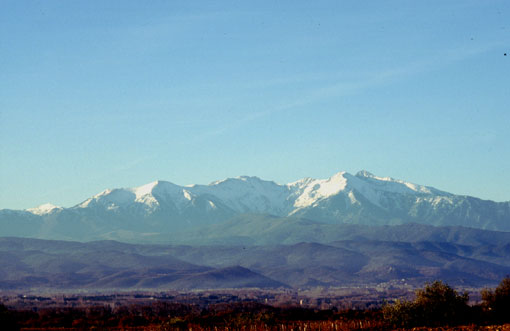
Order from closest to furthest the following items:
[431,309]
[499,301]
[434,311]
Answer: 1. [431,309]
2. [434,311]
3. [499,301]

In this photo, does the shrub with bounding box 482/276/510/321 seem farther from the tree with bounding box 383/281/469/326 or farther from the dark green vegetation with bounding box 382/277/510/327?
the tree with bounding box 383/281/469/326

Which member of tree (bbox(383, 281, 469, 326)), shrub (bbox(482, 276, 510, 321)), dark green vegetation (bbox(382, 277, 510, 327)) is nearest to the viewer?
dark green vegetation (bbox(382, 277, 510, 327))

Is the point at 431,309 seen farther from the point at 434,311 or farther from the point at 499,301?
the point at 499,301

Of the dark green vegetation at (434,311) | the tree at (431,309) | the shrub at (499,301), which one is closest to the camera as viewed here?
the dark green vegetation at (434,311)

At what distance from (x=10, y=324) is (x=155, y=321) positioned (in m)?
37.8

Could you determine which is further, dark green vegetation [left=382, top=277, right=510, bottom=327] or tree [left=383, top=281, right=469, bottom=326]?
tree [left=383, top=281, right=469, bottom=326]

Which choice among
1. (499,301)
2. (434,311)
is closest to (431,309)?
(434,311)

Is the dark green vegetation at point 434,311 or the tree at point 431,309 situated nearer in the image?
the dark green vegetation at point 434,311

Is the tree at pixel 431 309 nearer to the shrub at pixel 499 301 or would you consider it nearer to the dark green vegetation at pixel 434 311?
the dark green vegetation at pixel 434 311

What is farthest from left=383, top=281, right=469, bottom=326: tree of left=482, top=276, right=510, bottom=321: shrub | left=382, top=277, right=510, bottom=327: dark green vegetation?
left=482, top=276, right=510, bottom=321: shrub

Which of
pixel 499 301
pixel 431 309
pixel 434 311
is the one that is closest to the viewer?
pixel 431 309

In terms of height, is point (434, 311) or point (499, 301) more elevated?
point (499, 301)

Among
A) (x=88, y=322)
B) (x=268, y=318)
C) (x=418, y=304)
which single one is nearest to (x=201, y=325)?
(x=268, y=318)

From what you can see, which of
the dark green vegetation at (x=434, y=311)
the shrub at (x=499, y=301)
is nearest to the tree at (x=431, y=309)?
the dark green vegetation at (x=434, y=311)
